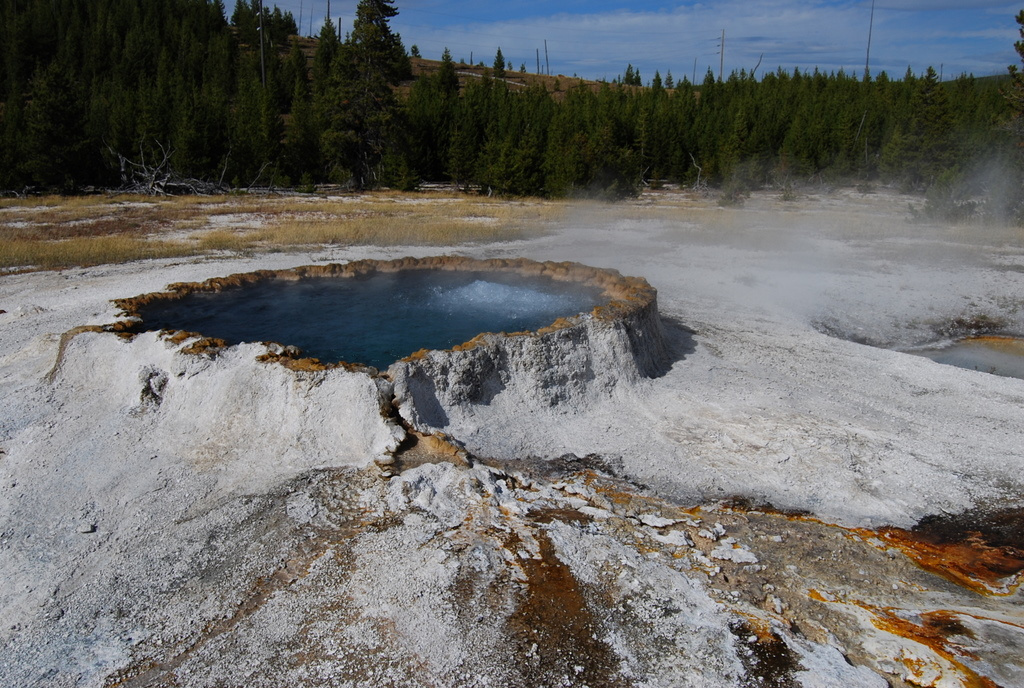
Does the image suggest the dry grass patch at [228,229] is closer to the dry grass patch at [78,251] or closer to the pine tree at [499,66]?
the dry grass patch at [78,251]

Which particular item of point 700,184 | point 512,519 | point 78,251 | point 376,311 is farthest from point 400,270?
point 700,184

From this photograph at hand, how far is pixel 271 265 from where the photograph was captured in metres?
12.4

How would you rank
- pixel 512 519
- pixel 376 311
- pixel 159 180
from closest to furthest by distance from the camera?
1. pixel 512 519
2. pixel 376 311
3. pixel 159 180

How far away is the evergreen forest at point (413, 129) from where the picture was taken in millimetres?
25453

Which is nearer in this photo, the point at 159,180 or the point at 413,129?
the point at 159,180

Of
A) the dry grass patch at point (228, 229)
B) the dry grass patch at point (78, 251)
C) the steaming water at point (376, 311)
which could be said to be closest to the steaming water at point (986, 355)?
the steaming water at point (376, 311)

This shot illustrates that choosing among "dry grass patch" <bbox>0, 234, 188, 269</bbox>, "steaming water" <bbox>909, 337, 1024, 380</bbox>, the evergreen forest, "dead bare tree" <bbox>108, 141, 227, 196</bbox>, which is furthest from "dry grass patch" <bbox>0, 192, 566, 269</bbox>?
"steaming water" <bbox>909, 337, 1024, 380</bbox>

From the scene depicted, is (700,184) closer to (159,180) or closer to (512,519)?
(159,180)

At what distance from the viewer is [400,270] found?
33.8 ft

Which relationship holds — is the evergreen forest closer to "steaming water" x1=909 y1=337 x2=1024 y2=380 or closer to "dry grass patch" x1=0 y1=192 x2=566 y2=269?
"dry grass patch" x1=0 y1=192 x2=566 y2=269

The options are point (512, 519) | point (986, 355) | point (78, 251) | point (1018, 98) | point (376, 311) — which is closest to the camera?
point (512, 519)

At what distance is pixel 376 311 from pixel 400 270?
1869 mm

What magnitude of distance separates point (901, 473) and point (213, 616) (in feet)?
17.2

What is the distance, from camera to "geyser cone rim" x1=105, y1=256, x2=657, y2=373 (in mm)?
A: 6328
